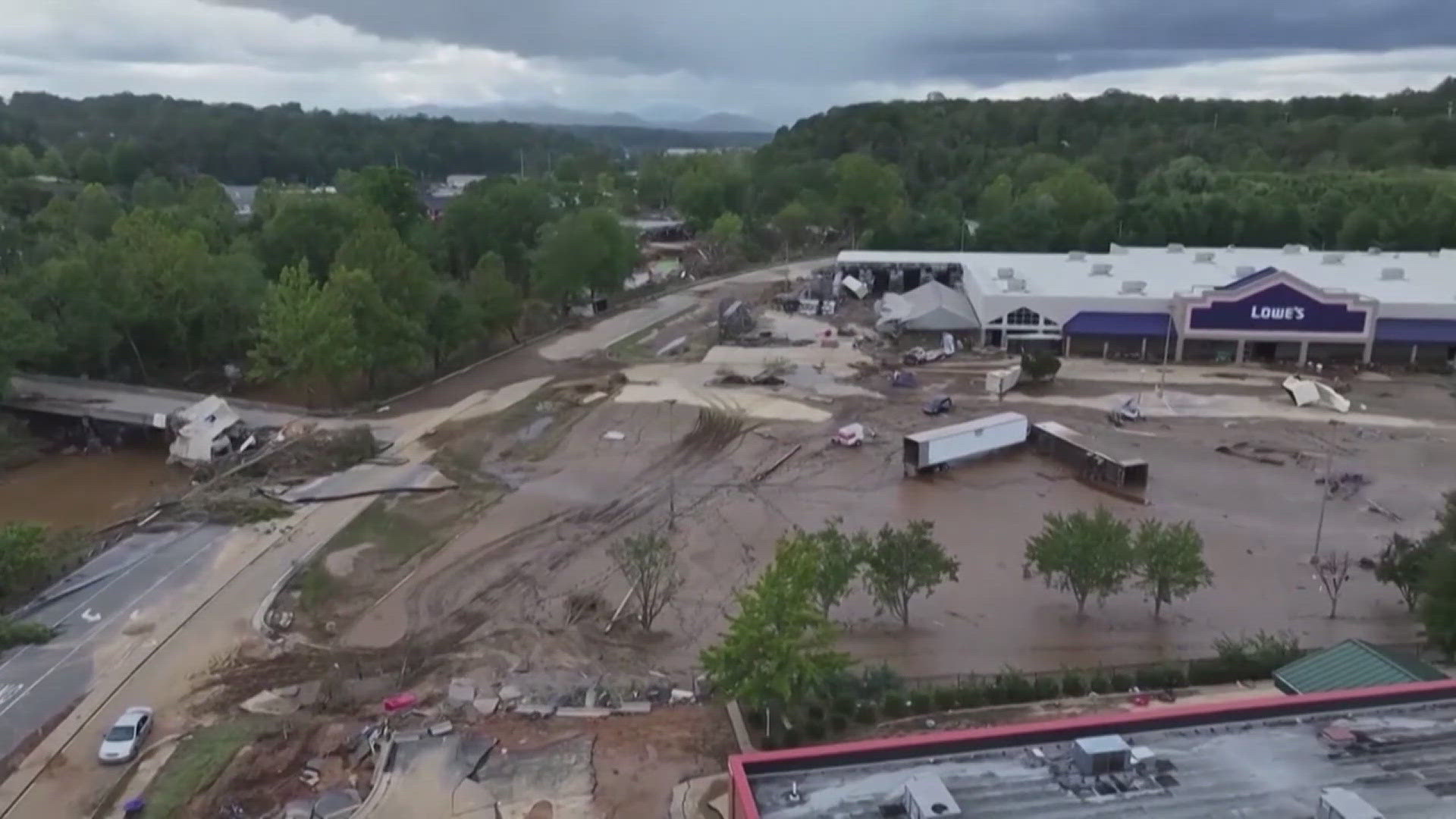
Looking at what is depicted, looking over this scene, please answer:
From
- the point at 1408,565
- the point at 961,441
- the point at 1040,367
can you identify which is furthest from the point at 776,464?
the point at 1408,565

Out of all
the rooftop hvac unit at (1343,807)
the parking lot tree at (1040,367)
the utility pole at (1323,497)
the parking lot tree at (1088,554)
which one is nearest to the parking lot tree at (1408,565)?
the utility pole at (1323,497)

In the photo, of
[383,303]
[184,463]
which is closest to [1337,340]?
[383,303]

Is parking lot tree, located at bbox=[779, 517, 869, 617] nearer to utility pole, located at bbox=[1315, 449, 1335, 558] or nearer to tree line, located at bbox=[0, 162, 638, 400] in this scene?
utility pole, located at bbox=[1315, 449, 1335, 558]

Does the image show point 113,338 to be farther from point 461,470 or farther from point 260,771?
point 260,771

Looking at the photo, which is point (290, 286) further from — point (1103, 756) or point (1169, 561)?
point (1103, 756)

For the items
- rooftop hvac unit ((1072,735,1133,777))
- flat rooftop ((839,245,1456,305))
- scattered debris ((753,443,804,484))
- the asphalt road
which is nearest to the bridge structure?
the asphalt road

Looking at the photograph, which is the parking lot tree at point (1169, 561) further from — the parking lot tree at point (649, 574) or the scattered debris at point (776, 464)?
the scattered debris at point (776, 464)
